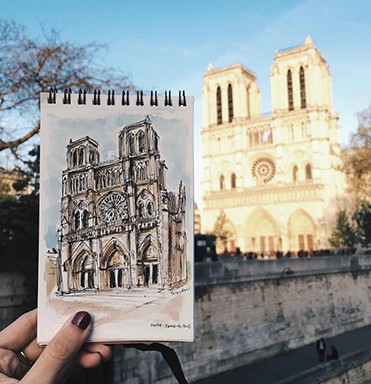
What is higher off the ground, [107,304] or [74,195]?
[74,195]

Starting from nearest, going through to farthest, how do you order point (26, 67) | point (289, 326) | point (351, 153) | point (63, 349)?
1. point (63, 349)
2. point (26, 67)
3. point (289, 326)
4. point (351, 153)

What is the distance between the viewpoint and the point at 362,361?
13.9m

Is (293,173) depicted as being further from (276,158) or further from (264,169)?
(264,169)

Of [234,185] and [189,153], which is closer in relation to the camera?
[189,153]

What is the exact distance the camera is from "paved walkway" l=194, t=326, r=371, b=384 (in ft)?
41.7

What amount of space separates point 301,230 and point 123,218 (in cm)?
4286

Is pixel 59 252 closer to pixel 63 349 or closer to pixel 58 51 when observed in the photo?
pixel 63 349

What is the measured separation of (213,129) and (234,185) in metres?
6.05

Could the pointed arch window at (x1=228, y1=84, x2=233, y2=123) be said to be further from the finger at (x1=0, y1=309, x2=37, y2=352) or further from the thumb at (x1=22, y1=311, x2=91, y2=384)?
the thumb at (x1=22, y1=311, x2=91, y2=384)

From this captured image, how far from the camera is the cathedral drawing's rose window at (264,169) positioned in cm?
4522

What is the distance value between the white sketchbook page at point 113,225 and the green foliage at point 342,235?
3615 centimetres

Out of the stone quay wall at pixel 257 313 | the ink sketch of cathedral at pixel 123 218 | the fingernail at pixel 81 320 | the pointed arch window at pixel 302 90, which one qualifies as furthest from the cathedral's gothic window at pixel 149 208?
the pointed arch window at pixel 302 90

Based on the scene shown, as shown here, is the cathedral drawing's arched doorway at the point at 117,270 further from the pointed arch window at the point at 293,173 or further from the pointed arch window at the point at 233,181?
the pointed arch window at the point at 233,181

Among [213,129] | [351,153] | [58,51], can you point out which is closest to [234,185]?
[213,129]
